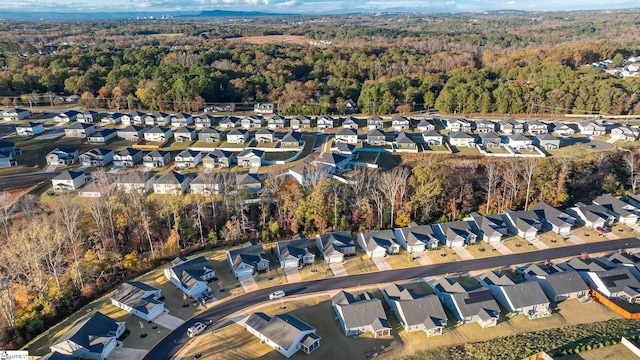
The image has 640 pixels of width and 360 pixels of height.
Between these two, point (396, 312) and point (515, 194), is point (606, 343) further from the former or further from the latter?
point (515, 194)

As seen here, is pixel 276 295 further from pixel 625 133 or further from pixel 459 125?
pixel 625 133

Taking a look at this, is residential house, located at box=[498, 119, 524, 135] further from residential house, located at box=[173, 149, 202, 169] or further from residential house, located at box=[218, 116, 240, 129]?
residential house, located at box=[173, 149, 202, 169]

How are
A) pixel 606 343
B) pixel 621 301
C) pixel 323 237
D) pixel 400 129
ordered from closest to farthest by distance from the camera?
pixel 606 343, pixel 621 301, pixel 323 237, pixel 400 129

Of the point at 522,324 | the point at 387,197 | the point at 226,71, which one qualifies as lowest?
the point at 522,324

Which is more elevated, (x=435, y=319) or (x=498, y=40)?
(x=498, y=40)

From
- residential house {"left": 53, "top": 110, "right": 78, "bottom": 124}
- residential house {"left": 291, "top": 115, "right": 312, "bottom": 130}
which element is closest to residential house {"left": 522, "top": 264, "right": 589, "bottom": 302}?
residential house {"left": 291, "top": 115, "right": 312, "bottom": 130}

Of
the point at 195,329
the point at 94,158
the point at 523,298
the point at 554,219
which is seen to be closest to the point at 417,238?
the point at 523,298

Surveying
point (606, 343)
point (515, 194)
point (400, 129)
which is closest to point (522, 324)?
point (606, 343)
